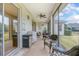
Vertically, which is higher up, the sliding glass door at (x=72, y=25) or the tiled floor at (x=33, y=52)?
the sliding glass door at (x=72, y=25)

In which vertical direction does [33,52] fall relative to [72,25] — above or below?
below

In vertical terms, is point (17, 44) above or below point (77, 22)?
below

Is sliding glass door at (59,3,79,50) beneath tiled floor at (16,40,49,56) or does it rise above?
above

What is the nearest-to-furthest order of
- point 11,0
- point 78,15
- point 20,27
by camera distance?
point 11,0 → point 78,15 → point 20,27

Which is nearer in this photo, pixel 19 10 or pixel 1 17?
pixel 1 17

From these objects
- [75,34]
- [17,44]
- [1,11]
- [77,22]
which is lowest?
[17,44]

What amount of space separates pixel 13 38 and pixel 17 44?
2.15 ft

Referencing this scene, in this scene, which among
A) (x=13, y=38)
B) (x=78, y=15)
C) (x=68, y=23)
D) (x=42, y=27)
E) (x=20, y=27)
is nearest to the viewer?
(x=78, y=15)

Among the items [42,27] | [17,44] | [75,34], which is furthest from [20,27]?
[42,27]

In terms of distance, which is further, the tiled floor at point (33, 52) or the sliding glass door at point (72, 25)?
the tiled floor at point (33, 52)

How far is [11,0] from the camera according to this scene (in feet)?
10.4

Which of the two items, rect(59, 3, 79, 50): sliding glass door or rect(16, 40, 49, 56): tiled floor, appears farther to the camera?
rect(16, 40, 49, 56): tiled floor

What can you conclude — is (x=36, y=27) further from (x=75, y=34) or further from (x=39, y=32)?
(x=75, y=34)

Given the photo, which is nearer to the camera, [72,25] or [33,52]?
[72,25]
